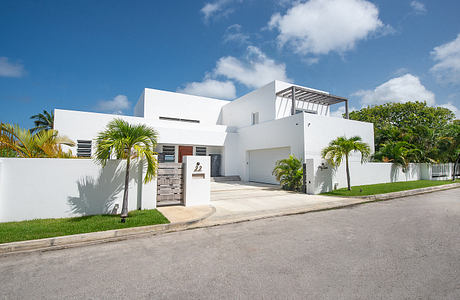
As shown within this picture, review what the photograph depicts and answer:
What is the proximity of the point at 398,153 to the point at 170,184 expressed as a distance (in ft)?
53.8

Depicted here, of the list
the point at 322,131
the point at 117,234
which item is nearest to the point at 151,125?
the point at 322,131

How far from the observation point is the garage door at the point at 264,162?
15.9m

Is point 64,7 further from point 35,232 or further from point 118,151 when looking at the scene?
point 35,232

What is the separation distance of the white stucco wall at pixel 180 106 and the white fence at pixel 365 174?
44.8 feet

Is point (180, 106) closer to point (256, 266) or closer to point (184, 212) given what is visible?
point (184, 212)

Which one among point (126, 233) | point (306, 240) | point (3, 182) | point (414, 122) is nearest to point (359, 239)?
point (306, 240)

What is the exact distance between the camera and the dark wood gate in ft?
25.8

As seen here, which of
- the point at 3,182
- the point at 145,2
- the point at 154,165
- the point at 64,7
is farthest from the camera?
the point at 145,2

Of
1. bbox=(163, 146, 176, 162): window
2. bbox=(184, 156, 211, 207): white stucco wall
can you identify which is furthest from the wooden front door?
bbox=(184, 156, 211, 207): white stucco wall

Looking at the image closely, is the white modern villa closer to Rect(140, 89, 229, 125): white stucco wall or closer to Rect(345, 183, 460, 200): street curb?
Rect(140, 89, 229, 125): white stucco wall

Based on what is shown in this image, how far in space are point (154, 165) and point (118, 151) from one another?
1.09 metres

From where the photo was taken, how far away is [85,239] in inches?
191

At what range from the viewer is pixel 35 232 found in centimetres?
494

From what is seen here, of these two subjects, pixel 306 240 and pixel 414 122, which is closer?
pixel 306 240
